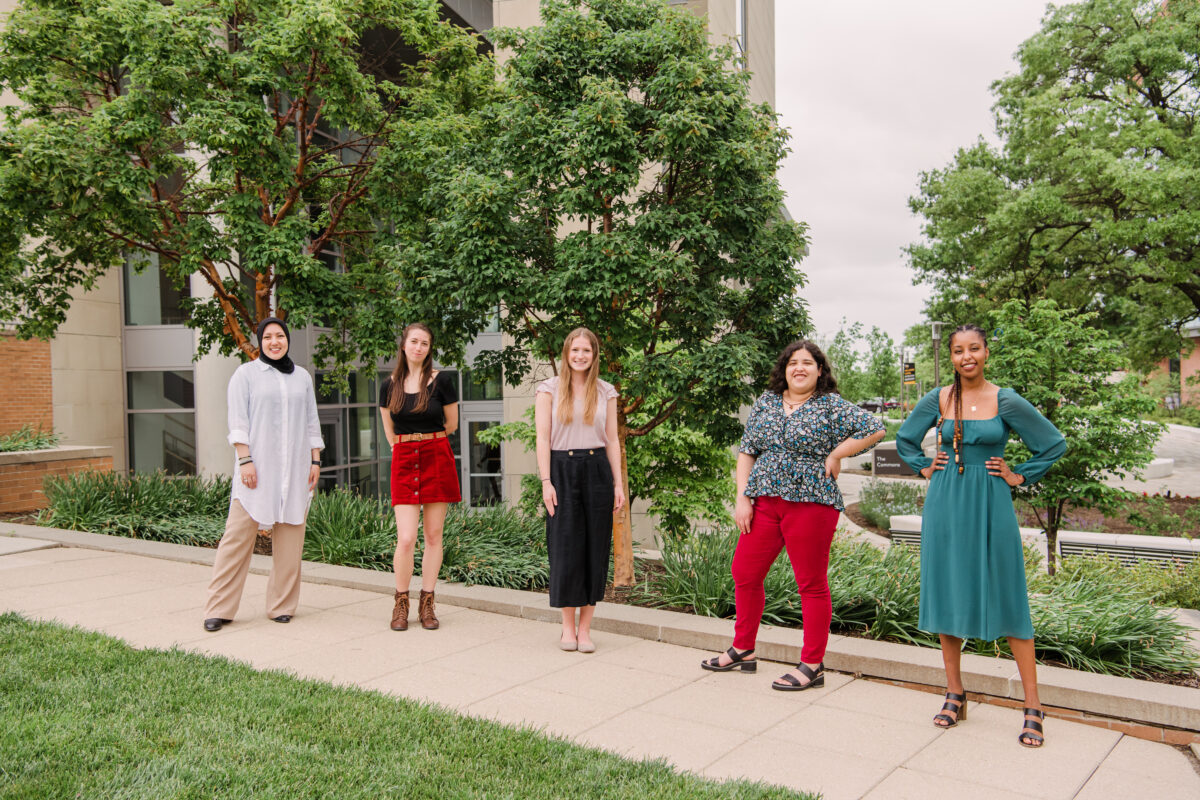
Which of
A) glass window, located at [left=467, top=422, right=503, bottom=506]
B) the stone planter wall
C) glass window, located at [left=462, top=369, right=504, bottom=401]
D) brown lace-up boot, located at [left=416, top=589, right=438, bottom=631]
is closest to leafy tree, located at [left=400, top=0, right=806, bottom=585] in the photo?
brown lace-up boot, located at [left=416, top=589, right=438, bottom=631]

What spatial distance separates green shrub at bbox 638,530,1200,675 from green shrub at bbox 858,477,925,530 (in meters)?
12.3

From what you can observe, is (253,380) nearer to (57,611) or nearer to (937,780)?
(57,611)

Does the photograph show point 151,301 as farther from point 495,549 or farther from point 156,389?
point 495,549

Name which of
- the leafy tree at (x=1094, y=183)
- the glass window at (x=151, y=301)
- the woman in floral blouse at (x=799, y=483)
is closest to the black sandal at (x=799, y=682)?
the woman in floral blouse at (x=799, y=483)

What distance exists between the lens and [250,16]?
1060 centimetres

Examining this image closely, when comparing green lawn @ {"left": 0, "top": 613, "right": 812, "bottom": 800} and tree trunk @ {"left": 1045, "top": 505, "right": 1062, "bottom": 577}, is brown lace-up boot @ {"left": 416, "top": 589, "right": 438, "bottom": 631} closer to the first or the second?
green lawn @ {"left": 0, "top": 613, "right": 812, "bottom": 800}

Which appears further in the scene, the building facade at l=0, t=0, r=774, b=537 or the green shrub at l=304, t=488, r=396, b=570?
the building facade at l=0, t=0, r=774, b=537

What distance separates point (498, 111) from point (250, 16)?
200 inches

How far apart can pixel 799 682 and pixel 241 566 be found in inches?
148

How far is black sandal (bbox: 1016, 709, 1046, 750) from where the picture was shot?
4.00 m

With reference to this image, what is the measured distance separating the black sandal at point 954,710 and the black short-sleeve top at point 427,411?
3.52m

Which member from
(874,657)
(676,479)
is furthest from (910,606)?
(676,479)

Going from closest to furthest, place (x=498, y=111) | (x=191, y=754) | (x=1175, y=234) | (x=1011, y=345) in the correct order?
(x=191, y=754) → (x=498, y=111) → (x=1011, y=345) → (x=1175, y=234)

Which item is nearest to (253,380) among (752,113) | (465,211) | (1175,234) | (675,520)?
(465,211)
